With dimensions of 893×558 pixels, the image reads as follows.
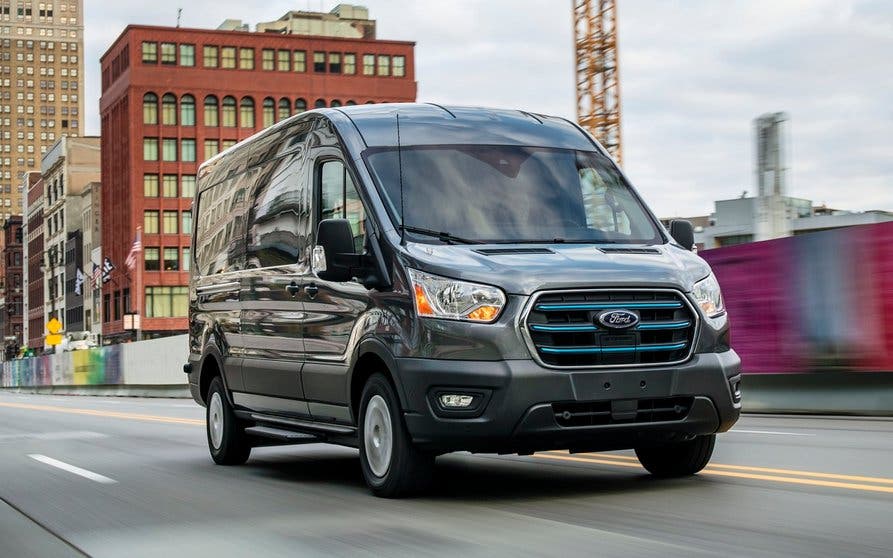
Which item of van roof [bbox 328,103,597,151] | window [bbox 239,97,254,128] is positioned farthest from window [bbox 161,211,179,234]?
van roof [bbox 328,103,597,151]

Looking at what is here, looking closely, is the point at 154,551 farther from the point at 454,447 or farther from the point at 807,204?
the point at 807,204

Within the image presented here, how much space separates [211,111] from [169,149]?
4152 mm

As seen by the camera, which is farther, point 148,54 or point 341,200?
point 148,54

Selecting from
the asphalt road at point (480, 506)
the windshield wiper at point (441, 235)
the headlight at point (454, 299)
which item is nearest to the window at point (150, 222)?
the asphalt road at point (480, 506)

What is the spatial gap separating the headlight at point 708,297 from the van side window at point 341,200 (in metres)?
2.04

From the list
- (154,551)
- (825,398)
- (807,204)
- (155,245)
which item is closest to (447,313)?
(154,551)

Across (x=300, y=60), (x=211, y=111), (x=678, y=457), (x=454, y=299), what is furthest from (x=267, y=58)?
(x=454, y=299)

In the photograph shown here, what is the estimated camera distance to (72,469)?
1130 cm

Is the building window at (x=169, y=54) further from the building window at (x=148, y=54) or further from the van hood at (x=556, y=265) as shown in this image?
the van hood at (x=556, y=265)

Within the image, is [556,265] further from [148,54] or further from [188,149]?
[148,54]

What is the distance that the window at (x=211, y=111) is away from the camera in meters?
101

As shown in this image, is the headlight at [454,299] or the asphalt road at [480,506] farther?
the headlight at [454,299]

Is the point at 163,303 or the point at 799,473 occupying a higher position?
the point at 163,303

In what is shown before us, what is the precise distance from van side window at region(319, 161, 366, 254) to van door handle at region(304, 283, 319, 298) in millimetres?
457
